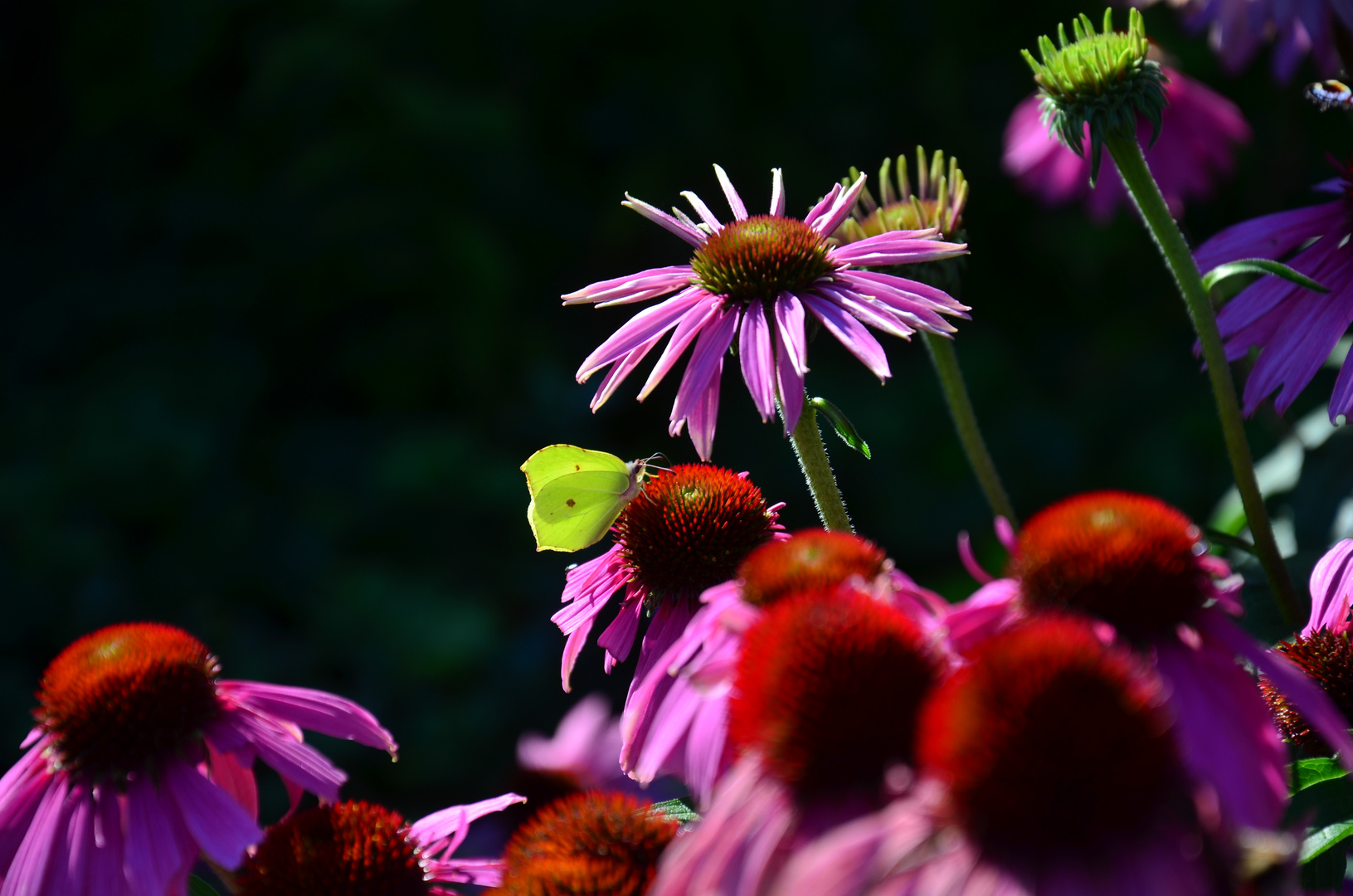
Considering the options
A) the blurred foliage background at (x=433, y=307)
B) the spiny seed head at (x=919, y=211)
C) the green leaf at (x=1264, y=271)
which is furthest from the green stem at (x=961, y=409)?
the blurred foliage background at (x=433, y=307)

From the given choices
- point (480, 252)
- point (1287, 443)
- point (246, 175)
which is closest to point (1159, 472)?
point (1287, 443)

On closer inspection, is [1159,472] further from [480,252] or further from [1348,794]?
[1348,794]

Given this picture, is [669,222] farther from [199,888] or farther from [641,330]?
[199,888]

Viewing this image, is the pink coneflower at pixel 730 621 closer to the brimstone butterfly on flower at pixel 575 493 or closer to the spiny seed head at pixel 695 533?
the spiny seed head at pixel 695 533

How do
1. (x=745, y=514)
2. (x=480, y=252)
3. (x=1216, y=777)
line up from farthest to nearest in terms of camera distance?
(x=480, y=252)
(x=745, y=514)
(x=1216, y=777)

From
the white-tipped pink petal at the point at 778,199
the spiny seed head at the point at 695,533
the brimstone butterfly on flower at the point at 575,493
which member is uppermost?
the white-tipped pink petal at the point at 778,199

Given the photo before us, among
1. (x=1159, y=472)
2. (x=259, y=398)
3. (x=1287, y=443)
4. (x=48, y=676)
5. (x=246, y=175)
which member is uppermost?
(x=246, y=175)

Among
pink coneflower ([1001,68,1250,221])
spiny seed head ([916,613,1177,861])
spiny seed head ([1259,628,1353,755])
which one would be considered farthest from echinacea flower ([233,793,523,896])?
pink coneflower ([1001,68,1250,221])

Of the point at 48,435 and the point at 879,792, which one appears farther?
the point at 48,435
